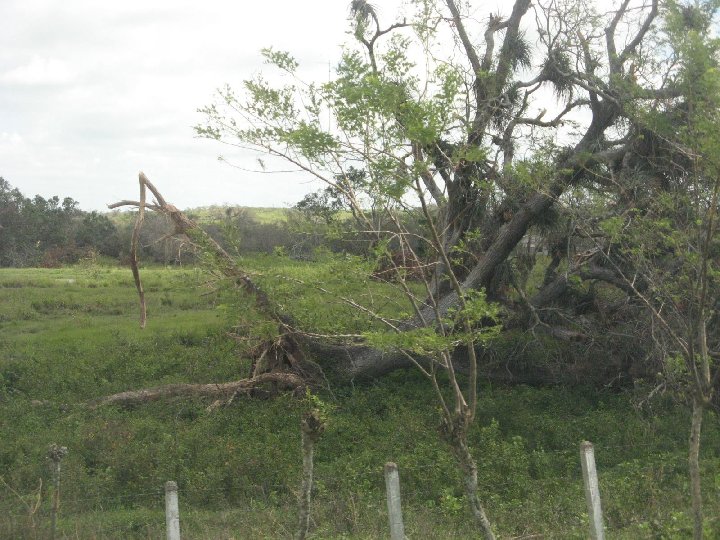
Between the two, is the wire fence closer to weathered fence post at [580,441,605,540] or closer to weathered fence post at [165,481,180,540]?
weathered fence post at [580,441,605,540]

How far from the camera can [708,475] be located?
9.92 meters

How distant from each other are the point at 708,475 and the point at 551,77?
22.2ft

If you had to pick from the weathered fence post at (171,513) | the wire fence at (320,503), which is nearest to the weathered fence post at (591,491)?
the wire fence at (320,503)

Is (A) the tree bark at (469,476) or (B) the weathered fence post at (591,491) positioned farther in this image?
(B) the weathered fence post at (591,491)

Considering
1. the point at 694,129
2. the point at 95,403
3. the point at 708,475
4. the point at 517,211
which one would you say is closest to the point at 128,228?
the point at 95,403

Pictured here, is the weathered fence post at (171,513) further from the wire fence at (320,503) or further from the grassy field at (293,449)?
the grassy field at (293,449)

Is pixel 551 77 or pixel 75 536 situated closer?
pixel 75 536

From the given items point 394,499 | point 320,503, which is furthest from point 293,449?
point 394,499

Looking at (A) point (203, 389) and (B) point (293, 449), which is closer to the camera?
(B) point (293, 449)

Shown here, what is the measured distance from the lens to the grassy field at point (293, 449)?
769 centimetres

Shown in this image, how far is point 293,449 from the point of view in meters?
11.9

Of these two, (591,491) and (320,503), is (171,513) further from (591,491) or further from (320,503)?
(320,503)

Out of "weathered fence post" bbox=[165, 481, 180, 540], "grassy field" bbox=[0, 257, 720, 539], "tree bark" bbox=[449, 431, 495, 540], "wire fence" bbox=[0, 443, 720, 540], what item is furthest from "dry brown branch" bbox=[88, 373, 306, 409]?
"weathered fence post" bbox=[165, 481, 180, 540]

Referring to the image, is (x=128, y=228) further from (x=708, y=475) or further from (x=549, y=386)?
(x=708, y=475)
